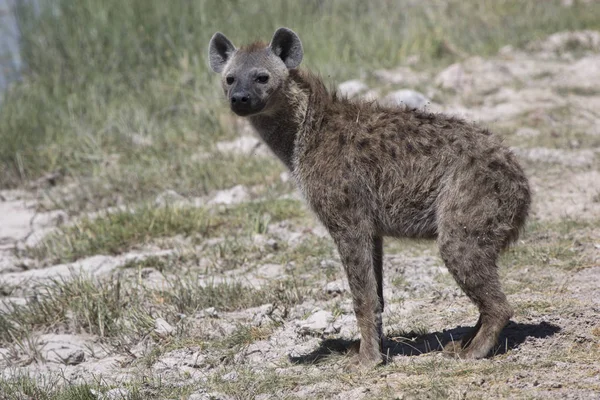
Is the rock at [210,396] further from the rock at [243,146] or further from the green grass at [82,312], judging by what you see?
the rock at [243,146]

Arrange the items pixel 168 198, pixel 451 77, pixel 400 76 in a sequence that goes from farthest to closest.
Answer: pixel 400 76, pixel 451 77, pixel 168 198

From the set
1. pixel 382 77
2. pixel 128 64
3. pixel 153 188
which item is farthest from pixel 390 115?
pixel 128 64

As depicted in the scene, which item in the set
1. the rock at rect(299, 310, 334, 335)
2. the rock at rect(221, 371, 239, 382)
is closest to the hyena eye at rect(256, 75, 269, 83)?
the rock at rect(299, 310, 334, 335)

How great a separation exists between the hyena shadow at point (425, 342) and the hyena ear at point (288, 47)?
182cm

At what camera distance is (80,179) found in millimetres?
9188

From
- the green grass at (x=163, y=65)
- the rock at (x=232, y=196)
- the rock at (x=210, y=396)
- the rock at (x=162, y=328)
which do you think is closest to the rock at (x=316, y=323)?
the rock at (x=162, y=328)

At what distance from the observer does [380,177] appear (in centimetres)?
511

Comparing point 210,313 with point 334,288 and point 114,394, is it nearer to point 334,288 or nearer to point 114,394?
point 334,288

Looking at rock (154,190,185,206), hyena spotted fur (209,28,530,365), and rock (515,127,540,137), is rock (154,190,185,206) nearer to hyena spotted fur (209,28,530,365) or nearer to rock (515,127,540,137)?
hyena spotted fur (209,28,530,365)

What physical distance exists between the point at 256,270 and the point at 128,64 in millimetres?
5127

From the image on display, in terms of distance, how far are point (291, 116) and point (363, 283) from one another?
123 cm

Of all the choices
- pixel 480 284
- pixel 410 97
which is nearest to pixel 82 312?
pixel 480 284

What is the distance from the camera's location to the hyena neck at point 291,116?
18.1 ft

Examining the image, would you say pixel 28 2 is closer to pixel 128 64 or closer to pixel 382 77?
pixel 128 64
